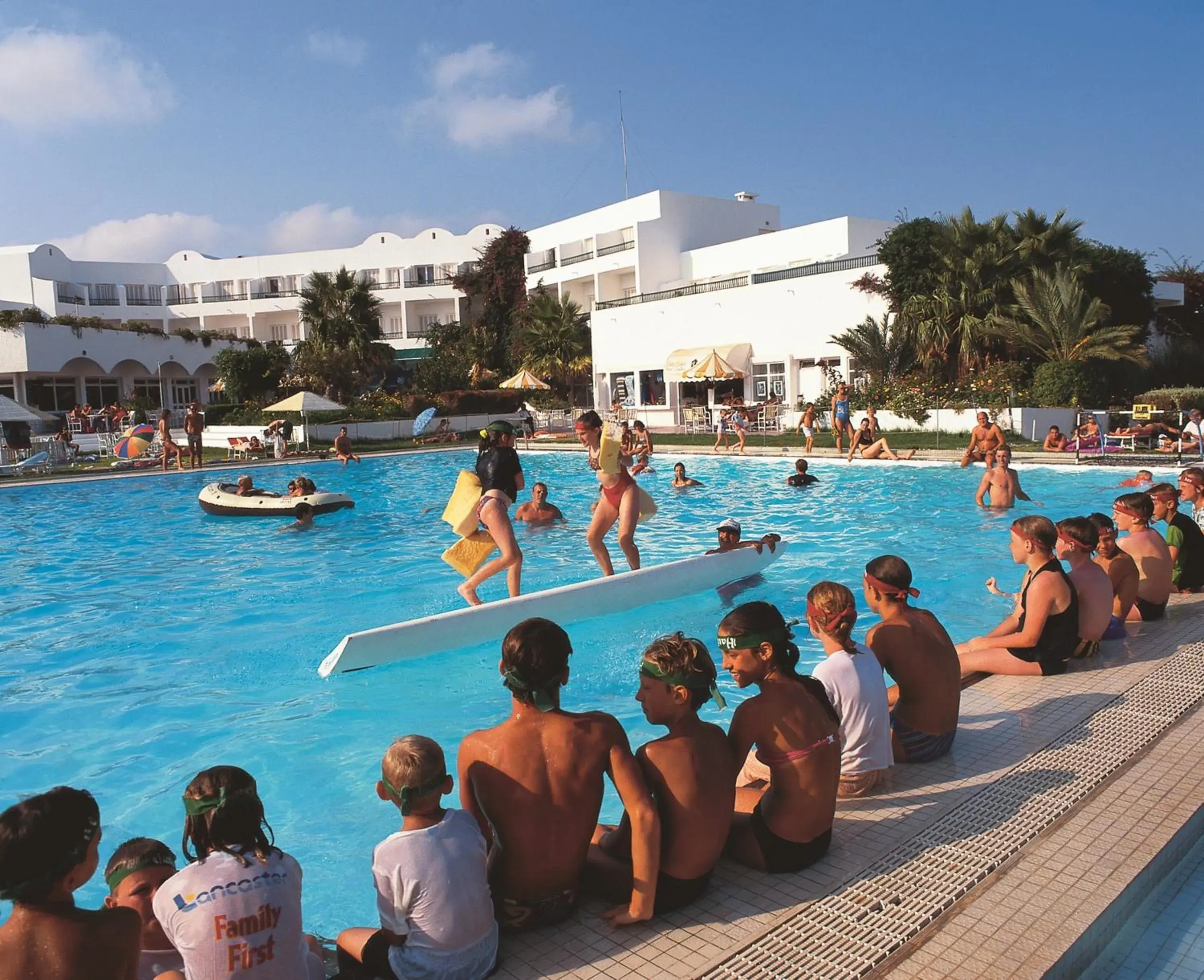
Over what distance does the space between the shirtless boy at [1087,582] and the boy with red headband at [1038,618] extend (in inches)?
3.1

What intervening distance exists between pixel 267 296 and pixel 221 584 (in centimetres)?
6070

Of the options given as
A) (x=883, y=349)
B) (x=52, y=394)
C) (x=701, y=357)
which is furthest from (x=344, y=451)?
(x=52, y=394)

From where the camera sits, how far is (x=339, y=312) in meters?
44.6

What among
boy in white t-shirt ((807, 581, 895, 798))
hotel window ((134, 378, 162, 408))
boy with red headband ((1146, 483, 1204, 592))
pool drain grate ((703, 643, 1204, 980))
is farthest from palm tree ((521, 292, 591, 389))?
boy in white t-shirt ((807, 581, 895, 798))

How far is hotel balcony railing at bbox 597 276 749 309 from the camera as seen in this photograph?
36.1 metres

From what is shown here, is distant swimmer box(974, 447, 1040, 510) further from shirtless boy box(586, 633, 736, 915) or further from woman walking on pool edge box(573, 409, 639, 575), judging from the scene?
shirtless boy box(586, 633, 736, 915)

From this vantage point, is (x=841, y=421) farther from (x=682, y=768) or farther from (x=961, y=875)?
(x=682, y=768)

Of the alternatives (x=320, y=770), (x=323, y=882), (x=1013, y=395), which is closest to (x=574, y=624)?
(x=320, y=770)

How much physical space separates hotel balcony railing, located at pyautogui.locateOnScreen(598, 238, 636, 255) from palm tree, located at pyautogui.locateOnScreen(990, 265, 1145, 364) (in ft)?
68.9

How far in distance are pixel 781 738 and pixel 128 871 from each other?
7.27 feet

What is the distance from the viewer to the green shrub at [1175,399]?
23062 mm

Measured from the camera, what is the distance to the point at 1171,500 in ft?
23.6

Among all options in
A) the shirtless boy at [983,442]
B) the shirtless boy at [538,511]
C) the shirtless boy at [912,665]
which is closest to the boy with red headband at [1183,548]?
the shirtless boy at [912,665]

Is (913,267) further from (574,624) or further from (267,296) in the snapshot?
(267,296)
